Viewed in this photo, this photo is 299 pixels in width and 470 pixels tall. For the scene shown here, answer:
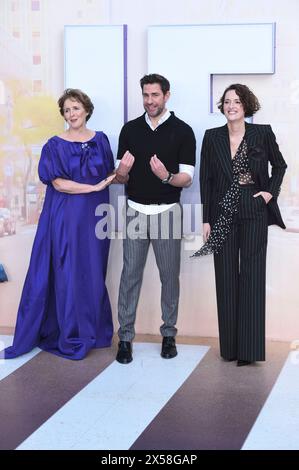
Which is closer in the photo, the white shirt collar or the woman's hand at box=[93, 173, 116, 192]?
the white shirt collar

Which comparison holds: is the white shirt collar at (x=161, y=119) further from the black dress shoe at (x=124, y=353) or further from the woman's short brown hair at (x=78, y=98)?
the black dress shoe at (x=124, y=353)

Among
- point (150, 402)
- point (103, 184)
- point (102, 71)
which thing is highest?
point (102, 71)

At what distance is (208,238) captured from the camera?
4.04 metres

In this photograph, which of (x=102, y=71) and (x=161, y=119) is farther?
(x=102, y=71)

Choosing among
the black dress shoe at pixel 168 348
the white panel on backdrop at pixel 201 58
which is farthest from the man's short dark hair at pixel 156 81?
the black dress shoe at pixel 168 348

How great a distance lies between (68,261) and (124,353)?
0.61 metres

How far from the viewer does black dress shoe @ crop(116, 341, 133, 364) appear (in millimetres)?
4105

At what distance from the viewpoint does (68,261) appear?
4.23 m

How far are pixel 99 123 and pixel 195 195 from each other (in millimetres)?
727

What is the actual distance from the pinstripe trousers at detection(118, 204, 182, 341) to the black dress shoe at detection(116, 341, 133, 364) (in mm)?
33

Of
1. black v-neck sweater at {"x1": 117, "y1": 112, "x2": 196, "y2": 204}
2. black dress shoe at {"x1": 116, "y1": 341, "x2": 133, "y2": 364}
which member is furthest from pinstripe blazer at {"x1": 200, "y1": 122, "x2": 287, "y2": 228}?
black dress shoe at {"x1": 116, "y1": 341, "x2": 133, "y2": 364}

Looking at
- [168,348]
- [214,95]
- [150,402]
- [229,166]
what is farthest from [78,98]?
[150,402]

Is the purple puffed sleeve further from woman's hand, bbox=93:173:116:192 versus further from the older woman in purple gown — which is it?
woman's hand, bbox=93:173:116:192

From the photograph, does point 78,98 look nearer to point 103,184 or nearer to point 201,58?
point 103,184
